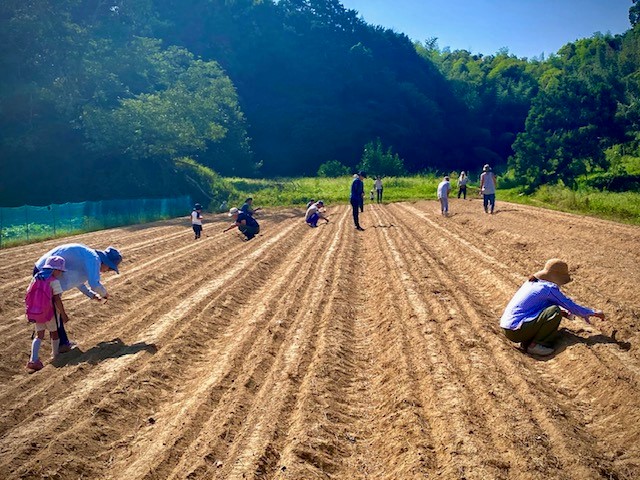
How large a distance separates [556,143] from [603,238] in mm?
25315

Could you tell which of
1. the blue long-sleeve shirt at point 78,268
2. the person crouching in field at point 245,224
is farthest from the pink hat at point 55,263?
Answer: the person crouching in field at point 245,224

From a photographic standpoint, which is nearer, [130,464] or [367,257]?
[130,464]

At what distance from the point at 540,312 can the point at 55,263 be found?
18.7 ft

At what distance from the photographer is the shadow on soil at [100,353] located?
23.1 feet

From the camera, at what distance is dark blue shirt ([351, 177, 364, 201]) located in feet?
60.8

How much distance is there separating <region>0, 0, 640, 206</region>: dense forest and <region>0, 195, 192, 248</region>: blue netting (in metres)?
5.42

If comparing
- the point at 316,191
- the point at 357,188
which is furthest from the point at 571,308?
the point at 316,191

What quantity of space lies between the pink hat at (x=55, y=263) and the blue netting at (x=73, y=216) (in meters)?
13.0

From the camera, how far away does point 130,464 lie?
4699mm

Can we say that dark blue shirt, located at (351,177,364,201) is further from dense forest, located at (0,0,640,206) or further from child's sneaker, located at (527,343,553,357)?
dense forest, located at (0,0,640,206)

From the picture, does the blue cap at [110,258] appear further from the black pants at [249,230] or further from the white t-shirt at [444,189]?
the white t-shirt at [444,189]

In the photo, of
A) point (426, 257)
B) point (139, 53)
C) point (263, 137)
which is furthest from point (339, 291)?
point (263, 137)

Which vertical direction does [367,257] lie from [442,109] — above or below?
below

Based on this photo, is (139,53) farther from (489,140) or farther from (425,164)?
(489,140)
